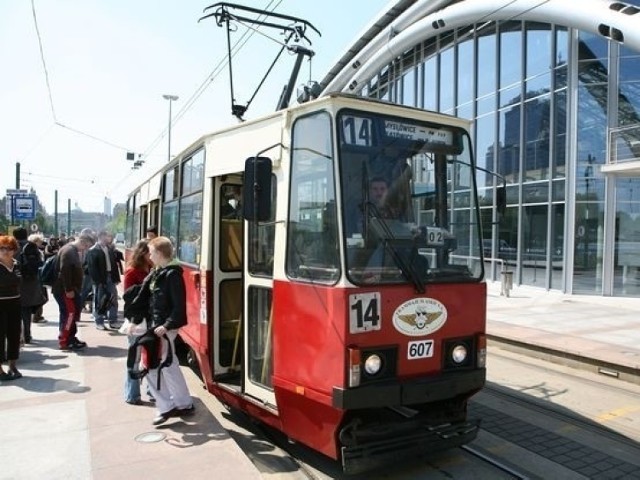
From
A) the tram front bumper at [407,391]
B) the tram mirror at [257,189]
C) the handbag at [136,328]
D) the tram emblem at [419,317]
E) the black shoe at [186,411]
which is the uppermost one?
the tram mirror at [257,189]

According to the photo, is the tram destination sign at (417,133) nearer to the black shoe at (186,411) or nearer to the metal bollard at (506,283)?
the black shoe at (186,411)

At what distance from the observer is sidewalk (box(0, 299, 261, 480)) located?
4027mm

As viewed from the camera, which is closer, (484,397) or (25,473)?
(25,473)

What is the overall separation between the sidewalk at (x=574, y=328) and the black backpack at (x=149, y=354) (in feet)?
20.4

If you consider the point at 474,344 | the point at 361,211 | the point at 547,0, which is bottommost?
the point at 474,344

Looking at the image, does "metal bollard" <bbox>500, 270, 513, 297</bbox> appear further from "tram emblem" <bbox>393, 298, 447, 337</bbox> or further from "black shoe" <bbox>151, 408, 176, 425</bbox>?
"black shoe" <bbox>151, 408, 176, 425</bbox>

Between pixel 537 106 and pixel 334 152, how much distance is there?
17589mm

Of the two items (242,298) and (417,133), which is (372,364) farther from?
(417,133)

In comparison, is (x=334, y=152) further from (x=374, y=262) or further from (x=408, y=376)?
(x=408, y=376)

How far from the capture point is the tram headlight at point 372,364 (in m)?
3.92

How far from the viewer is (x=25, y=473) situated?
4023 mm

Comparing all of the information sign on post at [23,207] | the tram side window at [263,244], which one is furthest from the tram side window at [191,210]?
the information sign on post at [23,207]

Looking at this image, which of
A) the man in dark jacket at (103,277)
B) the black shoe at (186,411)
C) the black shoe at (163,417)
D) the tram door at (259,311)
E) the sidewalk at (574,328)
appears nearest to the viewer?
the tram door at (259,311)

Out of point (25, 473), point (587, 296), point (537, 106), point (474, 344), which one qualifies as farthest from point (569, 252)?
point (25, 473)
